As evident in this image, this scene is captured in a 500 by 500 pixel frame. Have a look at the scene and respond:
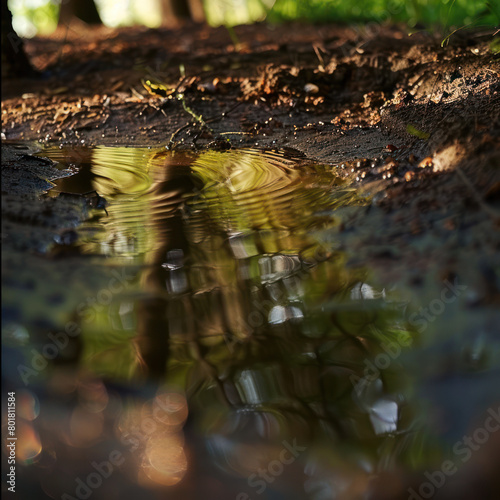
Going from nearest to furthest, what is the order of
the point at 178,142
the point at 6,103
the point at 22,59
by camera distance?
the point at 178,142, the point at 6,103, the point at 22,59

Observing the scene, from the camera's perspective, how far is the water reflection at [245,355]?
111 cm

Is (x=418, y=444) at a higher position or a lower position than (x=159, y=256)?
lower

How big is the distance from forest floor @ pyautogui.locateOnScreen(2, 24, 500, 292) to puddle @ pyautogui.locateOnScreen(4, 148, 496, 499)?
226 millimetres

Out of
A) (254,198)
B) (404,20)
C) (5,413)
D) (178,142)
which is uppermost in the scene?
(404,20)

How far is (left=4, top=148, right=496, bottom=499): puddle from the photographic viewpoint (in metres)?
1.11

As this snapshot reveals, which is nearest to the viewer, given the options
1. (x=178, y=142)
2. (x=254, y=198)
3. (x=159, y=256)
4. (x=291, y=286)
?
(x=291, y=286)

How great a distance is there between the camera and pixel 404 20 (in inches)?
206

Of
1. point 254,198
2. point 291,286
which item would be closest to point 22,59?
point 254,198

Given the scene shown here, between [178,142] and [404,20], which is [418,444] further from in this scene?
[404,20]

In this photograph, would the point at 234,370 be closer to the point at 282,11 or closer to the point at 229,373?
the point at 229,373

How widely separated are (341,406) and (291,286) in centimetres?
41

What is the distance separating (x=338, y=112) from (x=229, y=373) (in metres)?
2.26

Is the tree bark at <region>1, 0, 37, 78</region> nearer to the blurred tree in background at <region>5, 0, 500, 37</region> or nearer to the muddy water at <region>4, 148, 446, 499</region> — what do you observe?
the blurred tree in background at <region>5, 0, 500, 37</region>

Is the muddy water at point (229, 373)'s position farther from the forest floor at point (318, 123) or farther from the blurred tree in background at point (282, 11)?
the blurred tree in background at point (282, 11)
